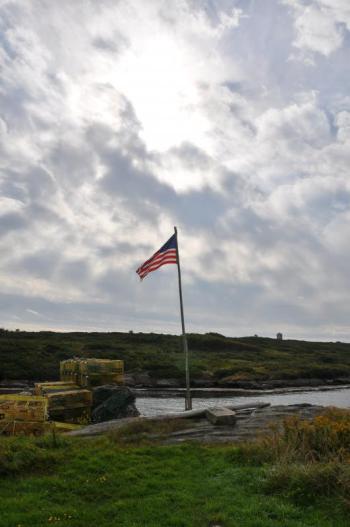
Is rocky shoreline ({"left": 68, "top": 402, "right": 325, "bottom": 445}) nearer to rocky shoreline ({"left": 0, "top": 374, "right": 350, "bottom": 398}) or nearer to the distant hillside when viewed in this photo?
rocky shoreline ({"left": 0, "top": 374, "right": 350, "bottom": 398})

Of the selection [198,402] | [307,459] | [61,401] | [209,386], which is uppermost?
[61,401]

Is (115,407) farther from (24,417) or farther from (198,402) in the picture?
(198,402)

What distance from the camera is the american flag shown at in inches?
943

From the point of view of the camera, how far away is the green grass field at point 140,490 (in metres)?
8.55

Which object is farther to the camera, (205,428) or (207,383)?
(207,383)

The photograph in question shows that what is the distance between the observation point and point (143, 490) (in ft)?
34.2

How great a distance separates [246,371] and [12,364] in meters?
30.6

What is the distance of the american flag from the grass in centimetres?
1088

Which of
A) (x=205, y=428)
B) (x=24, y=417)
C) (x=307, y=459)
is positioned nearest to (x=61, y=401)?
(x=24, y=417)

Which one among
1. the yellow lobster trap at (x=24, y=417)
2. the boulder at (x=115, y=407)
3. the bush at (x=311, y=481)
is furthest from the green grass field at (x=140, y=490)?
the boulder at (x=115, y=407)

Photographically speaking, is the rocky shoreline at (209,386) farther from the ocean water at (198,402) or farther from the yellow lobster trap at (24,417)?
the yellow lobster trap at (24,417)

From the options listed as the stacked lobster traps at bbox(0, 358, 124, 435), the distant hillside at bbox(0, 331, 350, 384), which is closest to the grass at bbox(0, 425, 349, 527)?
the stacked lobster traps at bbox(0, 358, 124, 435)

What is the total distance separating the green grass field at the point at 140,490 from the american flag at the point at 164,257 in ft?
35.8

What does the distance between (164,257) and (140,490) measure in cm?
1462
